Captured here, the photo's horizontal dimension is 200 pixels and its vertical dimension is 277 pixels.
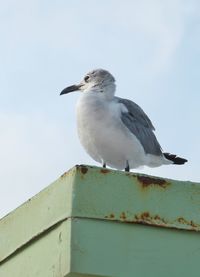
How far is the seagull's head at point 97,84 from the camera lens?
928cm

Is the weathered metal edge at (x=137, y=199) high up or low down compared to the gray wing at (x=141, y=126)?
down

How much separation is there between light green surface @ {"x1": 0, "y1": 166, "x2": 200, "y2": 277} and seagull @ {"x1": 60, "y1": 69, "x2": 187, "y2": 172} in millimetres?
4094

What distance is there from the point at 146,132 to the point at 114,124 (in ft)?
2.47

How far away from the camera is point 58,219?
13.8 ft

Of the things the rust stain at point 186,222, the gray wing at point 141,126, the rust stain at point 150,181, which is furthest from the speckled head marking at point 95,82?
the rust stain at point 186,222

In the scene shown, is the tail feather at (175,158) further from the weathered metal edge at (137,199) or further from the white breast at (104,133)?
the weathered metal edge at (137,199)

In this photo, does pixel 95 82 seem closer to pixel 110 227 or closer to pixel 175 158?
pixel 175 158

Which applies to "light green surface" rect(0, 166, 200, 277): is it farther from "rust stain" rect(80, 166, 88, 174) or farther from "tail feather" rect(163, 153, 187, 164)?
"tail feather" rect(163, 153, 187, 164)

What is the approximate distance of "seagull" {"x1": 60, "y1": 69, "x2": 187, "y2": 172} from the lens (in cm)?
860

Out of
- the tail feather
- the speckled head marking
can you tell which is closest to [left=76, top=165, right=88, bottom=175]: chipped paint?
the speckled head marking

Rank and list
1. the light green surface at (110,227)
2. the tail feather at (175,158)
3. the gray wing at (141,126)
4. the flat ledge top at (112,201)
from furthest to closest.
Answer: the tail feather at (175,158)
the gray wing at (141,126)
the flat ledge top at (112,201)
the light green surface at (110,227)

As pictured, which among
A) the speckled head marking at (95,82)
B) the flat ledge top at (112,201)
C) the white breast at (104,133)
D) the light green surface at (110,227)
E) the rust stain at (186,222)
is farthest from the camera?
the speckled head marking at (95,82)

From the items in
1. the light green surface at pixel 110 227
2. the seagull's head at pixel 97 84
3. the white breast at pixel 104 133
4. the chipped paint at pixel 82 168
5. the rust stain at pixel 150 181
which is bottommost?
the light green surface at pixel 110 227

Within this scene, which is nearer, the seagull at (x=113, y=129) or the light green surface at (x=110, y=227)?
the light green surface at (x=110, y=227)
